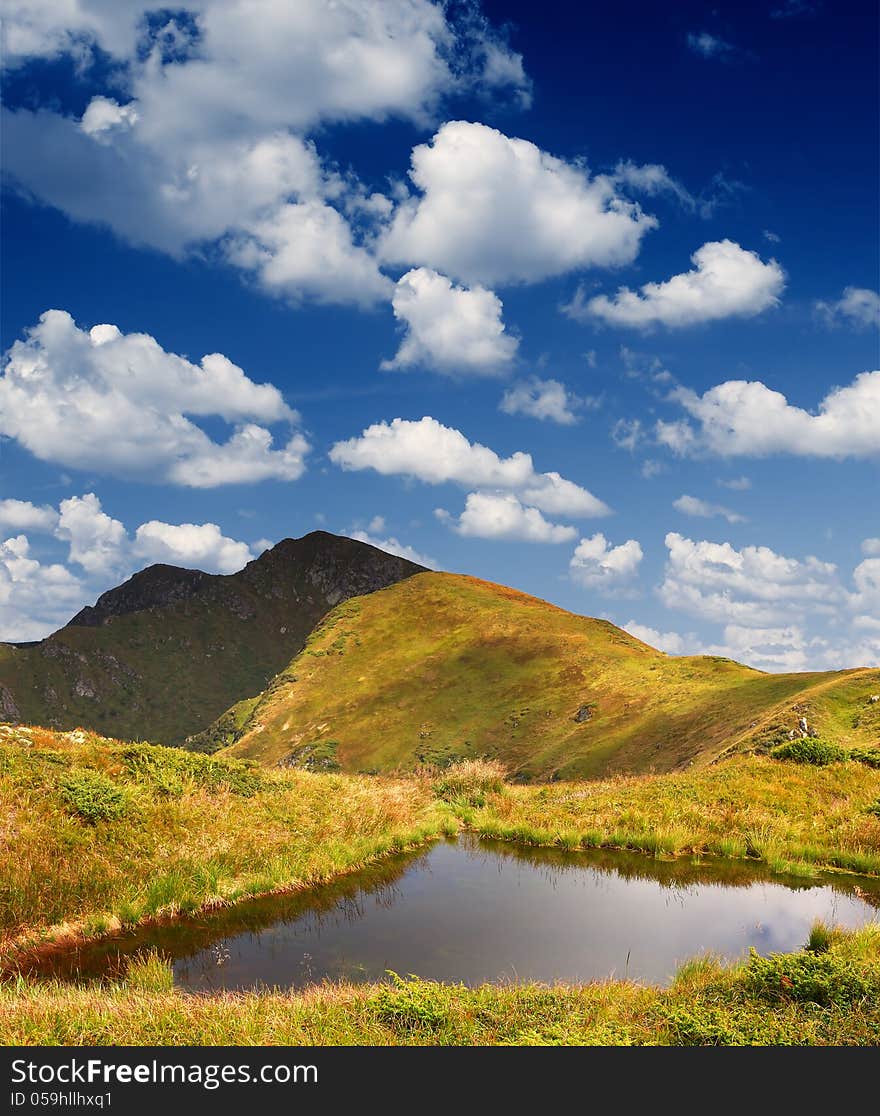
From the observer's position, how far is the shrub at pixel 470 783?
31.9 metres

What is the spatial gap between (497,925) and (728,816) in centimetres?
1255

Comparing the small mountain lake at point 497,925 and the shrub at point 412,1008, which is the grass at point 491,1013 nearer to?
the shrub at point 412,1008

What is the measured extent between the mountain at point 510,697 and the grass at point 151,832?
2901cm

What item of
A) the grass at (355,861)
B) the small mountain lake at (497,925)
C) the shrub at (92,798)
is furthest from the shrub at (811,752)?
the shrub at (92,798)

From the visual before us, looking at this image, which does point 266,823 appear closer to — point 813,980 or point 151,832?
point 151,832

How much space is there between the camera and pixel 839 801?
2617 cm

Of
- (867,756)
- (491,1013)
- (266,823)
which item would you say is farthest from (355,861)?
(867,756)

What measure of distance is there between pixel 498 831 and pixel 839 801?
1299 centimetres

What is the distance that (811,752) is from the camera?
3073 cm

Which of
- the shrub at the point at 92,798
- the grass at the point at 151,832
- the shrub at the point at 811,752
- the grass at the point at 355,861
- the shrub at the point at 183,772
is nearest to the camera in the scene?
the grass at the point at 355,861

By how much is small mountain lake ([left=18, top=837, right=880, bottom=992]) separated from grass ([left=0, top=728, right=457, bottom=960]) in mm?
1059

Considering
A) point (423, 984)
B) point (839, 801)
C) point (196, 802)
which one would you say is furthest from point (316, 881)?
point (839, 801)

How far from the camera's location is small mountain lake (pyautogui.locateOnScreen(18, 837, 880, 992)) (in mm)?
12602

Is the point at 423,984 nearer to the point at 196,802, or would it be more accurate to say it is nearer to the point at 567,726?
the point at 196,802
